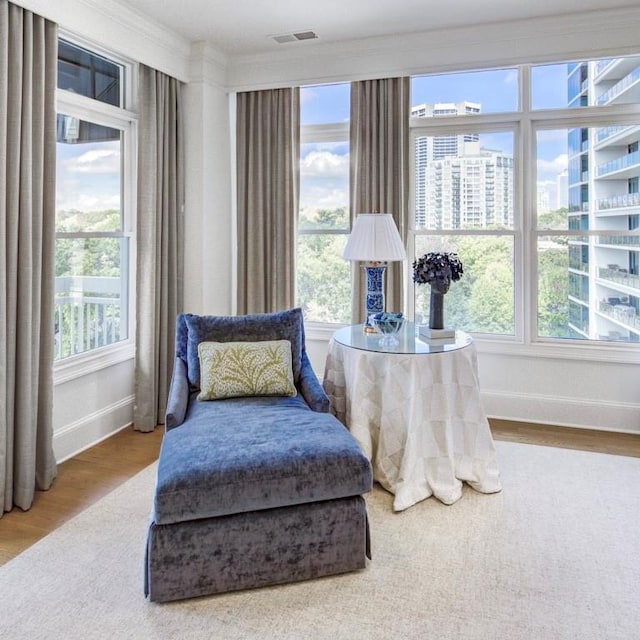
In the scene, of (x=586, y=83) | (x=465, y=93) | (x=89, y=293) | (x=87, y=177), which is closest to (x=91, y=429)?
(x=89, y=293)

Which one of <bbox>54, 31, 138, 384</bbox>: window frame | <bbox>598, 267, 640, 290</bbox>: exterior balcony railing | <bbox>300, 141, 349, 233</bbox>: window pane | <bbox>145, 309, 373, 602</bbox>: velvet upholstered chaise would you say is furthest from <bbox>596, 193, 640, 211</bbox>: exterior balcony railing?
<bbox>54, 31, 138, 384</bbox>: window frame

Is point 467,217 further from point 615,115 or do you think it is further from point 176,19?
point 176,19

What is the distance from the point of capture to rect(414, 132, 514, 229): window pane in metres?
3.98

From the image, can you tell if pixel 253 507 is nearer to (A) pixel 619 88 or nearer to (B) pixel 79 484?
(B) pixel 79 484

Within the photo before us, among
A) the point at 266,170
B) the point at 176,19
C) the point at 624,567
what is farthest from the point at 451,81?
the point at 624,567

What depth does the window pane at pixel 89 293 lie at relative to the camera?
335 centimetres

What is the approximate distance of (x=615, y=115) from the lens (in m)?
3.69

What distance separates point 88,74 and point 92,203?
781 millimetres

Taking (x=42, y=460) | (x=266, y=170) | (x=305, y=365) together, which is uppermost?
(x=266, y=170)

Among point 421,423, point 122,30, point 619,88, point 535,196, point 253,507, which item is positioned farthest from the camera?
point 535,196

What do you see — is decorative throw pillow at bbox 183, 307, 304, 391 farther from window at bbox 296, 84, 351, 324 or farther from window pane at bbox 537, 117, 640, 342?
window pane at bbox 537, 117, 640, 342

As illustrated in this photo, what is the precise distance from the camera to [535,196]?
12.8 feet

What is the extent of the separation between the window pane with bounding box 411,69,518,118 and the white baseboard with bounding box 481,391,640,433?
208 cm

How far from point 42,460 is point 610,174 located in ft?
12.9
